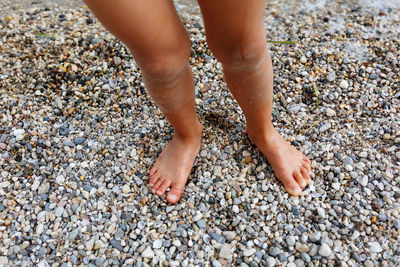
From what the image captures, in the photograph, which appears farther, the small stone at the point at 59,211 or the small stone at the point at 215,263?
the small stone at the point at 59,211

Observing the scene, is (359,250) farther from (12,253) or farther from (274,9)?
(274,9)

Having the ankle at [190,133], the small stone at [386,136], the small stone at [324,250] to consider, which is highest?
the ankle at [190,133]

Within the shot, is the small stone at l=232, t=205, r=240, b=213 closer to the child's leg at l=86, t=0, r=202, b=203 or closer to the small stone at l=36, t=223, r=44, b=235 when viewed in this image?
the child's leg at l=86, t=0, r=202, b=203

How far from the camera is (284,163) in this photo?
2021 mm

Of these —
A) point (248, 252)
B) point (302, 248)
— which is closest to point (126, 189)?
point (248, 252)

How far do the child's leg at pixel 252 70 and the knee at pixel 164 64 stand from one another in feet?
0.43

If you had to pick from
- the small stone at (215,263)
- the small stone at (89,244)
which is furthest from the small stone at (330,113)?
the small stone at (89,244)

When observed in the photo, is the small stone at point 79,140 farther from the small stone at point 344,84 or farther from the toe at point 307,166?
the small stone at point 344,84

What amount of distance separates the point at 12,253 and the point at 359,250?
170cm

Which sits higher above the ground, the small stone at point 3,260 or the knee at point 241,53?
the knee at point 241,53

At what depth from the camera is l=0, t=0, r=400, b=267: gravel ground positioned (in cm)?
188

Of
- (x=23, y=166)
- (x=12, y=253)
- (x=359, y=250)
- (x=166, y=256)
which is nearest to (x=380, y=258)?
(x=359, y=250)

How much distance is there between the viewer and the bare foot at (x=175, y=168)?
207 cm

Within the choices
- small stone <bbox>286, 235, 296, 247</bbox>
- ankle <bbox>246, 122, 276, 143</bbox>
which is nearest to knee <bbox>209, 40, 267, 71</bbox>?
ankle <bbox>246, 122, 276, 143</bbox>
